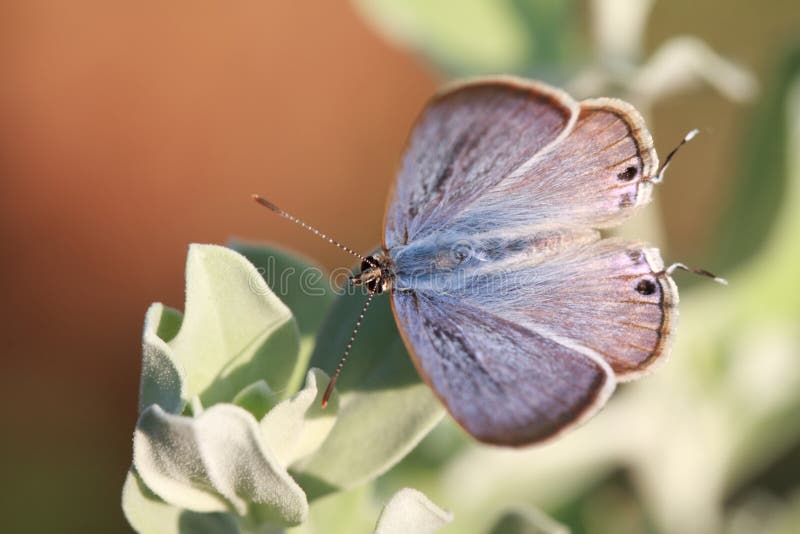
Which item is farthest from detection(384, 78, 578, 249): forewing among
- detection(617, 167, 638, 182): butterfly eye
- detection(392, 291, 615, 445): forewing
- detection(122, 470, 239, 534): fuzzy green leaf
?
detection(122, 470, 239, 534): fuzzy green leaf

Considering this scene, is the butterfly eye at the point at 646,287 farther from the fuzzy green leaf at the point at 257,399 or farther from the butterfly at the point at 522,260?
the fuzzy green leaf at the point at 257,399

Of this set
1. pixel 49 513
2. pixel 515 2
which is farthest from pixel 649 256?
pixel 49 513

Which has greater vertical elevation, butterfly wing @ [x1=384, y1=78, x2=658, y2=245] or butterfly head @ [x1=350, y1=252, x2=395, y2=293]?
butterfly wing @ [x1=384, y1=78, x2=658, y2=245]

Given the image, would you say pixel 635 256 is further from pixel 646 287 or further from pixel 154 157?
pixel 154 157

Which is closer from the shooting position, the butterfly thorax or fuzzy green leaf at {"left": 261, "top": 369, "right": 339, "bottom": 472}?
fuzzy green leaf at {"left": 261, "top": 369, "right": 339, "bottom": 472}

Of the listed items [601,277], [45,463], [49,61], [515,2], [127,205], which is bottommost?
[45,463]

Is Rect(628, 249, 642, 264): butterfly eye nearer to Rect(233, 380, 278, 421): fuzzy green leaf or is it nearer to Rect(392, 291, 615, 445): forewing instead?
Rect(392, 291, 615, 445): forewing

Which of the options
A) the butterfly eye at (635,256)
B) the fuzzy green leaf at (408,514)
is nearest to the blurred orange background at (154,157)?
the butterfly eye at (635,256)

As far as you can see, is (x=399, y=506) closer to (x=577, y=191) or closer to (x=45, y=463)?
(x=577, y=191)
